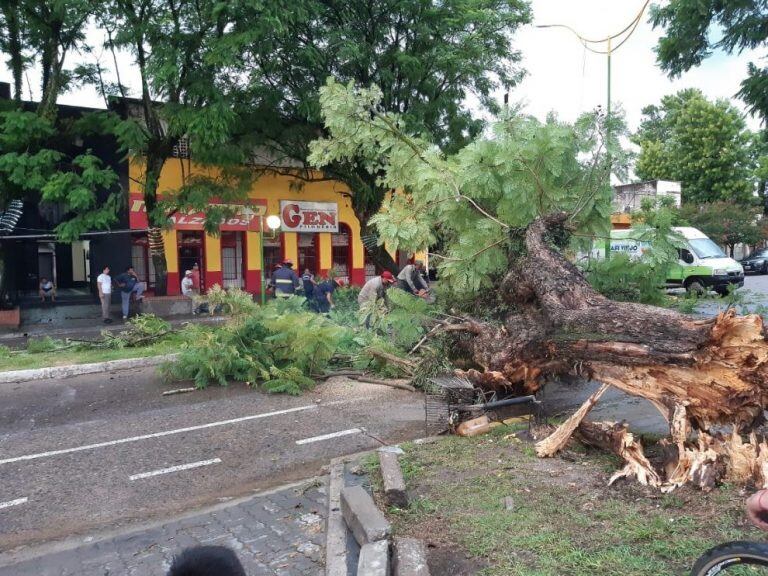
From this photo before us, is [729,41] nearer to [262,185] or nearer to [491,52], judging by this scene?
[491,52]

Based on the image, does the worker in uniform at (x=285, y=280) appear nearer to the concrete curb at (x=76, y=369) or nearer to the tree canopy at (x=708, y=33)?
the concrete curb at (x=76, y=369)

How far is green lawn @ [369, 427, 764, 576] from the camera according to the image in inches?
117

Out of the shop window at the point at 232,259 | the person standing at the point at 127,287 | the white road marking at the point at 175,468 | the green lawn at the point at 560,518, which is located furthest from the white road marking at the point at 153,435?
the shop window at the point at 232,259

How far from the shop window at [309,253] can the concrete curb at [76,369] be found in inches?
551

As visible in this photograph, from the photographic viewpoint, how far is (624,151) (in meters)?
6.02

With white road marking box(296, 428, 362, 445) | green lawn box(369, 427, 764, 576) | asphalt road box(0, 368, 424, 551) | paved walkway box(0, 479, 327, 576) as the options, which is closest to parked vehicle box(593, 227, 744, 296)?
asphalt road box(0, 368, 424, 551)

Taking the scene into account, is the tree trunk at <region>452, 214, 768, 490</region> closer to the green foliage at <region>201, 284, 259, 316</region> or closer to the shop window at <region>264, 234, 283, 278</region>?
the green foliage at <region>201, 284, 259, 316</region>

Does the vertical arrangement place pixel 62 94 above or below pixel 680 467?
above

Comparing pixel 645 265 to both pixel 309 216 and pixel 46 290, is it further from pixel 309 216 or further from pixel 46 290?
pixel 309 216

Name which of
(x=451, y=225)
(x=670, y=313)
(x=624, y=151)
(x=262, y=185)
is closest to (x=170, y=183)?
(x=262, y=185)

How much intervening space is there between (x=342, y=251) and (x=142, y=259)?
27.4ft

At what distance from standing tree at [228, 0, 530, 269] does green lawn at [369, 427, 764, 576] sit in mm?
12232

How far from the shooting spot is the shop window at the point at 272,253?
22.9 meters

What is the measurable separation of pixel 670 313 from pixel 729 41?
33.0 feet
